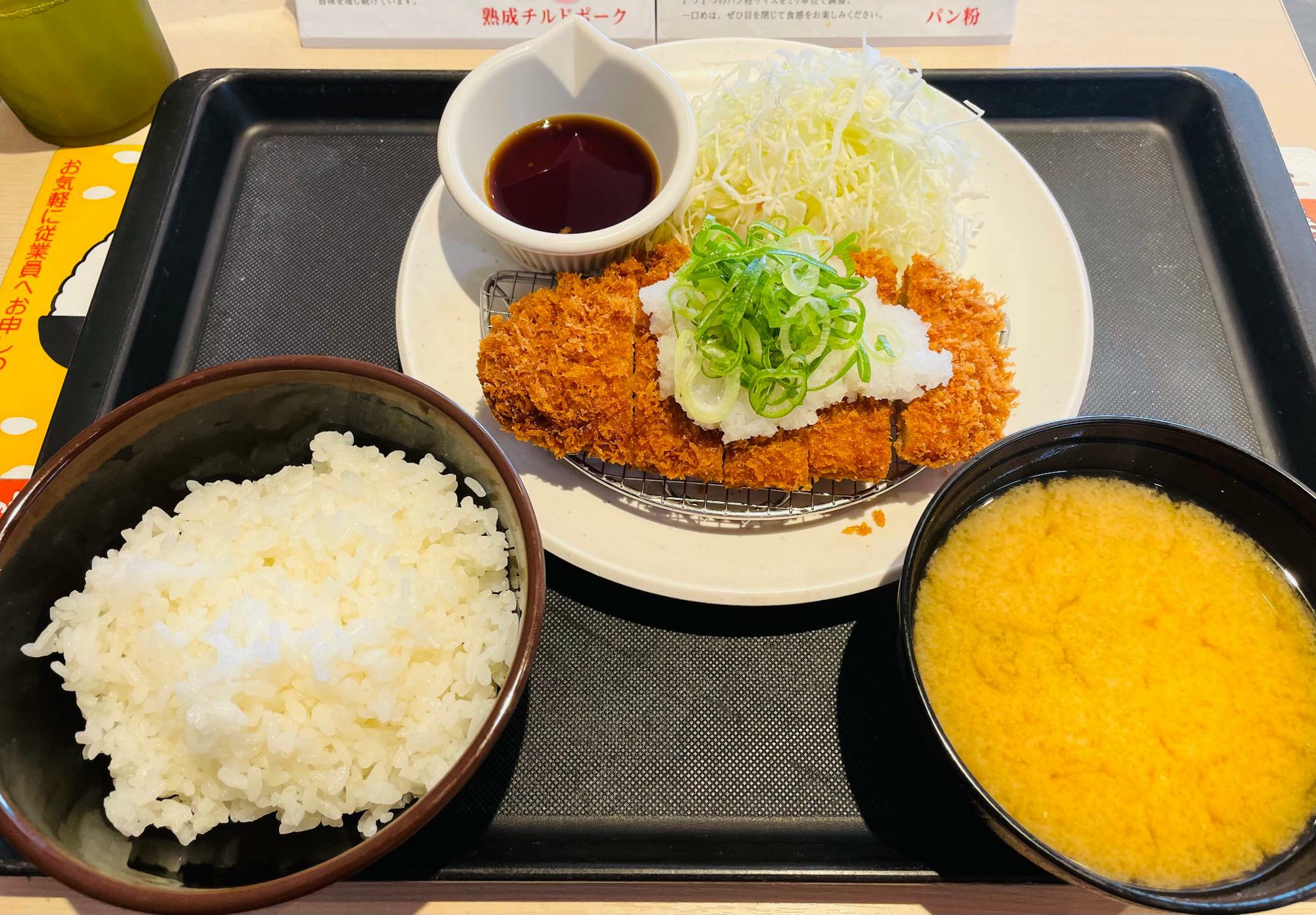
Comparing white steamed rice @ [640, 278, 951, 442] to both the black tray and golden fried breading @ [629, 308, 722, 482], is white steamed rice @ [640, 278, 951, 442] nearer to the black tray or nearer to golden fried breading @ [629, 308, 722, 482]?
golden fried breading @ [629, 308, 722, 482]

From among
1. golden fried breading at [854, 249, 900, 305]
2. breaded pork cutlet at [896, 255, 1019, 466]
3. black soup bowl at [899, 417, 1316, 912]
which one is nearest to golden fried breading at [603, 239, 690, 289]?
golden fried breading at [854, 249, 900, 305]

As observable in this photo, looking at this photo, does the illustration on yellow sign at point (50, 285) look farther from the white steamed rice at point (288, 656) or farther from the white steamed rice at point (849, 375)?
the white steamed rice at point (849, 375)

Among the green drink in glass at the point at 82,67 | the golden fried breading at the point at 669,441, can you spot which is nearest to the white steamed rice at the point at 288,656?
the golden fried breading at the point at 669,441

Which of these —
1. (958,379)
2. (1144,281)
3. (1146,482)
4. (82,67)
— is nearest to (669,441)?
(958,379)

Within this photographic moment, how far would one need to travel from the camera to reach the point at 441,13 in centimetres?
277

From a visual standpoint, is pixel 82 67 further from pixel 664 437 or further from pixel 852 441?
pixel 852 441

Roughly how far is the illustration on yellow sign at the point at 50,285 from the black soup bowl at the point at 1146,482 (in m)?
2.38

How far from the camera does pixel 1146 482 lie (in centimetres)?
163

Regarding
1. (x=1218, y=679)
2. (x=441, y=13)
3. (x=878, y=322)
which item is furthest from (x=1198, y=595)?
(x=441, y=13)

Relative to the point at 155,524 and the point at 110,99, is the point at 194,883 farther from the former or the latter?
the point at 110,99

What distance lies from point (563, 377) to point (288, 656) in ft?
2.79

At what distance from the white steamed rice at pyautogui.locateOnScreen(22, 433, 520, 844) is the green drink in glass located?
70.9 inches

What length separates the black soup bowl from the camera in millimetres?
1441

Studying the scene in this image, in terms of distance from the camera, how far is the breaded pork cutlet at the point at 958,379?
1832 mm
